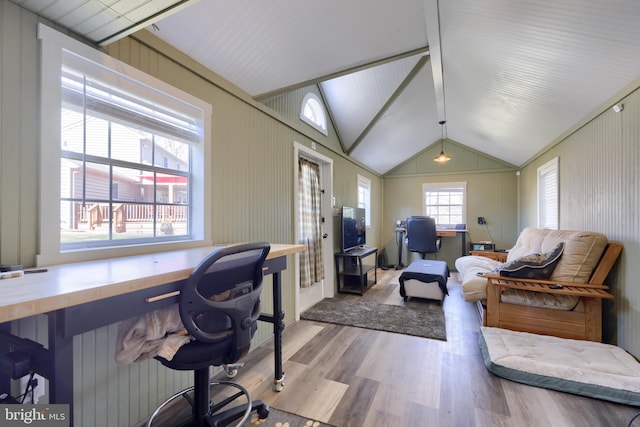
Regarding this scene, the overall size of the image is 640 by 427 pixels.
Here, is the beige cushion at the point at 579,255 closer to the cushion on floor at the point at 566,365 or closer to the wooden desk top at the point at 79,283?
the cushion on floor at the point at 566,365

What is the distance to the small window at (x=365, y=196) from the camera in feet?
18.0

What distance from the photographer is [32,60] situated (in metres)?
1.18

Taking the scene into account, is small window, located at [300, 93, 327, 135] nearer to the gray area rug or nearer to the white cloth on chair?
the gray area rug

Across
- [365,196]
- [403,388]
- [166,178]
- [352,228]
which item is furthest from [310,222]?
[365,196]

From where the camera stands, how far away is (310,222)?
3.66 m

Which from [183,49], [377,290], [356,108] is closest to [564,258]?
[377,290]

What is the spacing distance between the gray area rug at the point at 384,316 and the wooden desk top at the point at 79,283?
2272 millimetres

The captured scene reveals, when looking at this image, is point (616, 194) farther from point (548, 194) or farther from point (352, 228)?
point (352, 228)

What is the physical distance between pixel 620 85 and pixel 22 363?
3.96 meters

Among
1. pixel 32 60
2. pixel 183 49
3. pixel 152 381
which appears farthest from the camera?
pixel 183 49

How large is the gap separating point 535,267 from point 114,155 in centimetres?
346

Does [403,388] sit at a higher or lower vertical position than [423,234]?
lower

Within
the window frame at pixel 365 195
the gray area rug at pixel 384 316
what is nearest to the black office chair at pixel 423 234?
the window frame at pixel 365 195

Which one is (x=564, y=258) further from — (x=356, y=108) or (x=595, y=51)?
(x=356, y=108)
